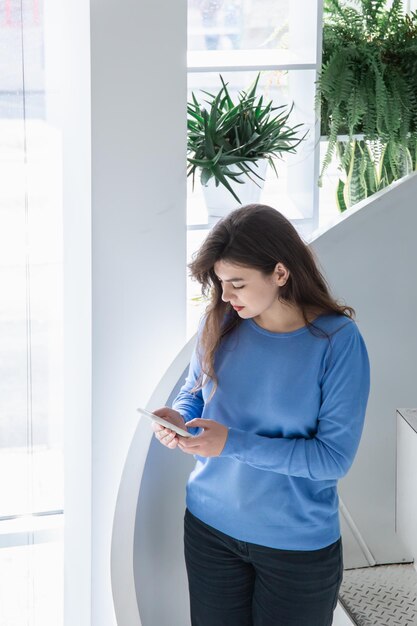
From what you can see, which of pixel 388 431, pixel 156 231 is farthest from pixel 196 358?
pixel 388 431

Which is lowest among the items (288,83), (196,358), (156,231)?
(196,358)

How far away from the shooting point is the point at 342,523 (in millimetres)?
2387

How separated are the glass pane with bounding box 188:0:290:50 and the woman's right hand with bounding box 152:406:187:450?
1.13m

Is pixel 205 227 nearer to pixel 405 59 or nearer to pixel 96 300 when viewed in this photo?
pixel 96 300

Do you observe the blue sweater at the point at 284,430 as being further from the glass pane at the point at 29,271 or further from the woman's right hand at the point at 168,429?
the glass pane at the point at 29,271

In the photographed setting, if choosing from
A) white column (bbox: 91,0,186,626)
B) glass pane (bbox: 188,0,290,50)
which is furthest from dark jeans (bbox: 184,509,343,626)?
glass pane (bbox: 188,0,290,50)

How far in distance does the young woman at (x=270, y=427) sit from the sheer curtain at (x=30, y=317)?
Answer: 1.74ft

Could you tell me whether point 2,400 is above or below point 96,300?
below

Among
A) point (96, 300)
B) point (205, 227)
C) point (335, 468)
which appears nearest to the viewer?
point (335, 468)

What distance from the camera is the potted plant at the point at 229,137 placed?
2.21 metres

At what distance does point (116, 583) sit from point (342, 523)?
28.4 inches

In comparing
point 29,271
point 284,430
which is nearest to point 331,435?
point 284,430

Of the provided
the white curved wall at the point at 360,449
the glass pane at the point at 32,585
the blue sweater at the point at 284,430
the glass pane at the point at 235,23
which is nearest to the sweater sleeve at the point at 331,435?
the blue sweater at the point at 284,430

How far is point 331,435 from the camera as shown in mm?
1612
